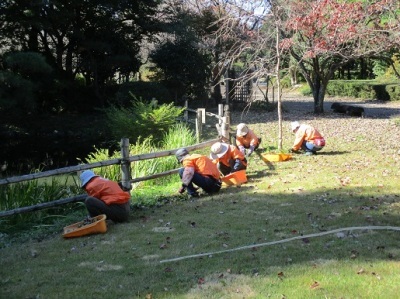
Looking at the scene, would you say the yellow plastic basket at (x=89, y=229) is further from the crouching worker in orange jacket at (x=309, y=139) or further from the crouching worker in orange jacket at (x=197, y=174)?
the crouching worker in orange jacket at (x=309, y=139)

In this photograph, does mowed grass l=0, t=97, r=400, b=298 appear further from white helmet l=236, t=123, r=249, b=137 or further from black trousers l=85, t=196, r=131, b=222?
white helmet l=236, t=123, r=249, b=137

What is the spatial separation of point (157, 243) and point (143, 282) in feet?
4.20

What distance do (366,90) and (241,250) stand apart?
31410 mm

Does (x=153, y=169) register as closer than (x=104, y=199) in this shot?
No

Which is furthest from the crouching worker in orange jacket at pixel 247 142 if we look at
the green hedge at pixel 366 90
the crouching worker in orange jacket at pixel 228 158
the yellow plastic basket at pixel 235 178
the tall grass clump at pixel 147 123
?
the green hedge at pixel 366 90

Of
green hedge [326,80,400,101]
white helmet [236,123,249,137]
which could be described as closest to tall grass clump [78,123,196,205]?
white helmet [236,123,249,137]

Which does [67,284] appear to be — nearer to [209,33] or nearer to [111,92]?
[111,92]

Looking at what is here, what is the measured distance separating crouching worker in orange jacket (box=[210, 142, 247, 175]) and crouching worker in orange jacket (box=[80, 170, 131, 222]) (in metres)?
2.81

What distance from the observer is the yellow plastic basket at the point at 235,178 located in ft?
29.1

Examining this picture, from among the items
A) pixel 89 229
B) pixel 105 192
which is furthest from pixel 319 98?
pixel 89 229

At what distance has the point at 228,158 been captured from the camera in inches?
366

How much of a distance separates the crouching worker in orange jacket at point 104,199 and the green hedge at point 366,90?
2855 centimetres

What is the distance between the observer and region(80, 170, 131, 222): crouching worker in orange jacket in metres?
6.54

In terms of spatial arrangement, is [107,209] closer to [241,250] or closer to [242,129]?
[241,250]
